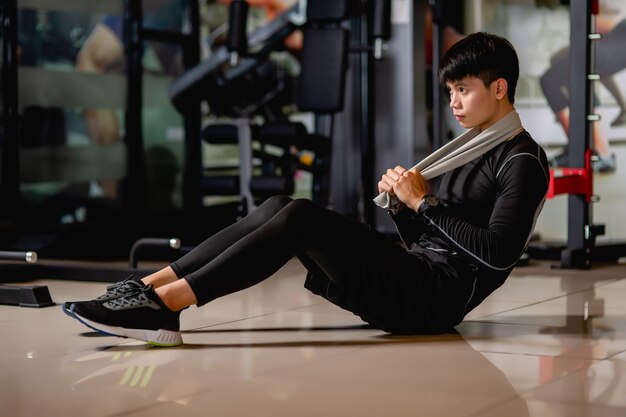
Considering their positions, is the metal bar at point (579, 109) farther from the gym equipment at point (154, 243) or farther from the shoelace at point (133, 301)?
the shoelace at point (133, 301)

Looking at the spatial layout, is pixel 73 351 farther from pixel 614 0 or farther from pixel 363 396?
pixel 614 0

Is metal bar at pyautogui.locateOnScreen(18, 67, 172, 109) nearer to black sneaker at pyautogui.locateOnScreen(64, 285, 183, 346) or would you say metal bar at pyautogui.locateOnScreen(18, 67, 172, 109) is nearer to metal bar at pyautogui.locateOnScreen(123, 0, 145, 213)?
metal bar at pyautogui.locateOnScreen(123, 0, 145, 213)

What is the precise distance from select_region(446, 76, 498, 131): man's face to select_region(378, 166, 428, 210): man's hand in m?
0.23

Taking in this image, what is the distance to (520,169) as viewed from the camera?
2738 millimetres

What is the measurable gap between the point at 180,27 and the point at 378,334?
15.1ft

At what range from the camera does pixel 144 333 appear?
2719 mm

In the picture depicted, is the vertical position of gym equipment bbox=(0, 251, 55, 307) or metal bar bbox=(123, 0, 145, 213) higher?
metal bar bbox=(123, 0, 145, 213)

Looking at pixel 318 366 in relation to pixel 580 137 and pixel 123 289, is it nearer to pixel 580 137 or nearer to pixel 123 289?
pixel 123 289

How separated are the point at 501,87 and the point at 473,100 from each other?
86mm

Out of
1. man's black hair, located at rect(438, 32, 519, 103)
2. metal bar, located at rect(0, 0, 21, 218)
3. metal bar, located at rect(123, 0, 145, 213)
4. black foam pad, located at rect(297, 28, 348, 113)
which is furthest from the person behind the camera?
metal bar, located at rect(123, 0, 145, 213)

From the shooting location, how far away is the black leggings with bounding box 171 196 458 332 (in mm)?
2650

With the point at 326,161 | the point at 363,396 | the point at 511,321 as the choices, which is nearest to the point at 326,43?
the point at 326,161

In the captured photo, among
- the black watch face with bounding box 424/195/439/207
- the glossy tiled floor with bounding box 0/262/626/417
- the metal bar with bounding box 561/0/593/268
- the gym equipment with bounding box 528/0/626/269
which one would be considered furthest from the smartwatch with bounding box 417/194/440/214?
the metal bar with bounding box 561/0/593/268

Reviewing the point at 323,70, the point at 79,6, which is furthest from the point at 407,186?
the point at 79,6
